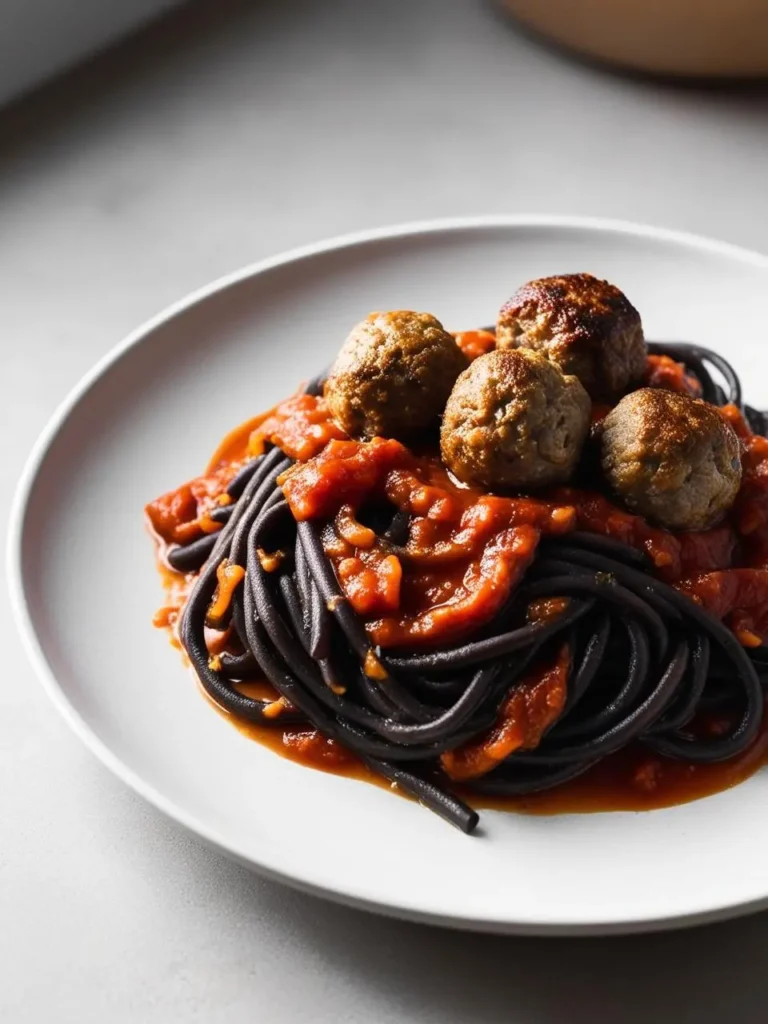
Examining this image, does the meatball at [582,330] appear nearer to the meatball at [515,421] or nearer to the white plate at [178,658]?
the meatball at [515,421]

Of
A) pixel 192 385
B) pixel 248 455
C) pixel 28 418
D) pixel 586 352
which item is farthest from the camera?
pixel 28 418

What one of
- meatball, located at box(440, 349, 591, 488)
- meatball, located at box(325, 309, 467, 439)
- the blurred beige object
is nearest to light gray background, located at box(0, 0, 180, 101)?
the blurred beige object

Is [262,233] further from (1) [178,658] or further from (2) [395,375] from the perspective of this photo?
(1) [178,658]

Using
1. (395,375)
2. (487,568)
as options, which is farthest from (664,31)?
(487,568)

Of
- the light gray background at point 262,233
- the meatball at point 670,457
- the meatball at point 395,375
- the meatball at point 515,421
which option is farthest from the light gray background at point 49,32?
the meatball at point 670,457

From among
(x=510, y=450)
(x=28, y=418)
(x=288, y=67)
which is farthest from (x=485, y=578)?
(x=288, y=67)

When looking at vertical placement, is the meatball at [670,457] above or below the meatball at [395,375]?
below

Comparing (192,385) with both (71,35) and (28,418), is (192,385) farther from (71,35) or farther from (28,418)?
(71,35)
